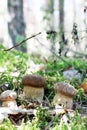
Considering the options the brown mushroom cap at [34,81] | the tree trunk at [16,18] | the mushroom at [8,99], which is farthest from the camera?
the tree trunk at [16,18]

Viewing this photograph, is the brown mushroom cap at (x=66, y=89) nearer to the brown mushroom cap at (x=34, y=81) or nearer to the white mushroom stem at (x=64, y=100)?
the white mushroom stem at (x=64, y=100)

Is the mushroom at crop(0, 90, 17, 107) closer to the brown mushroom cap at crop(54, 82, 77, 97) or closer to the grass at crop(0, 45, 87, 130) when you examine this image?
the grass at crop(0, 45, 87, 130)

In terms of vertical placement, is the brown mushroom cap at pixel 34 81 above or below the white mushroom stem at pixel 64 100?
above

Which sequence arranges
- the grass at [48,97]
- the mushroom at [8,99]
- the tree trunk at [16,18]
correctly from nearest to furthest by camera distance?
the grass at [48,97] → the mushroom at [8,99] → the tree trunk at [16,18]

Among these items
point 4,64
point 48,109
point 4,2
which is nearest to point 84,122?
point 48,109

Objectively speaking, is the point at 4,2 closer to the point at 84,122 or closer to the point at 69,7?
the point at 84,122

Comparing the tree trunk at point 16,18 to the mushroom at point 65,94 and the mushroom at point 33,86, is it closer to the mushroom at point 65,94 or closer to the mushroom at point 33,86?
the mushroom at point 33,86

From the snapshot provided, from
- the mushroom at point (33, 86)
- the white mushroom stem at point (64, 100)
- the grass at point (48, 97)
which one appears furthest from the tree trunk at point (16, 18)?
the white mushroom stem at point (64, 100)

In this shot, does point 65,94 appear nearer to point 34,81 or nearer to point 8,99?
point 34,81

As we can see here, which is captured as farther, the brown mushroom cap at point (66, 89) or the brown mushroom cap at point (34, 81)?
the brown mushroom cap at point (34, 81)
